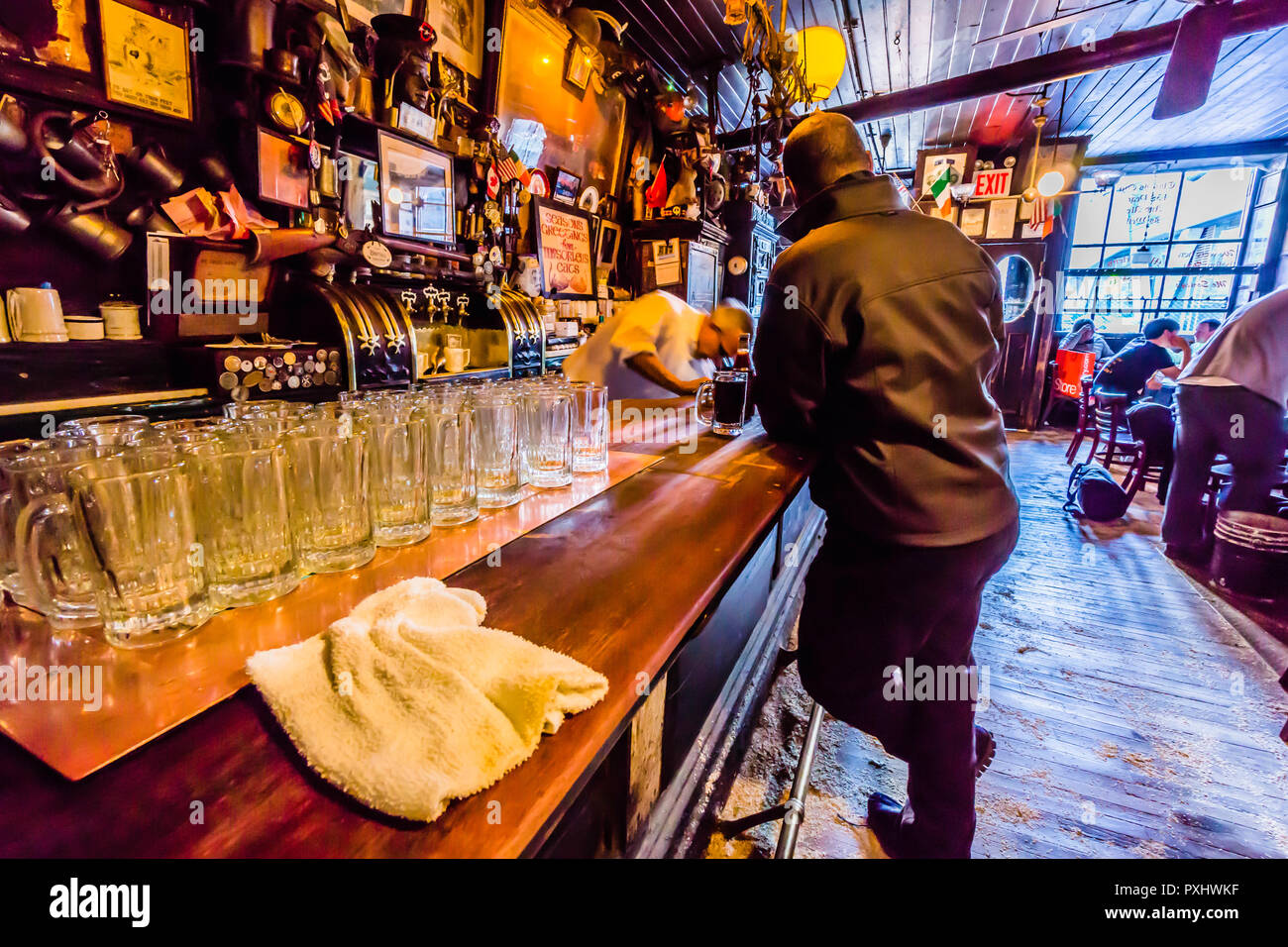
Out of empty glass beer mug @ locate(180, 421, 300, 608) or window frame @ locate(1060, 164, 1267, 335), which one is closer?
empty glass beer mug @ locate(180, 421, 300, 608)

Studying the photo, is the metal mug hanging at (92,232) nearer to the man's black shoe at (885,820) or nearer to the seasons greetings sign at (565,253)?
the seasons greetings sign at (565,253)

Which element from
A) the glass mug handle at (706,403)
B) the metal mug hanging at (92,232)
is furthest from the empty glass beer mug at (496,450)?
the metal mug hanging at (92,232)

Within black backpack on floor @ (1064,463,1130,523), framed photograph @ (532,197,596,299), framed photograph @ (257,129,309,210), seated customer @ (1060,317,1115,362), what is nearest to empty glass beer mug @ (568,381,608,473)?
framed photograph @ (257,129,309,210)

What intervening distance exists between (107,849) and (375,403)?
0.81m

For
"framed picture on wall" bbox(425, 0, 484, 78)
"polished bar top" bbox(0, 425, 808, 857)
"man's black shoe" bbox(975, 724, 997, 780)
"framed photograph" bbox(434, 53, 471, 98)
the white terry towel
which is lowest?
"man's black shoe" bbox(975, 724, 997, 780)

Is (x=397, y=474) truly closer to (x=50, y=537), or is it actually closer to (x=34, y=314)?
(x=50, y=537)

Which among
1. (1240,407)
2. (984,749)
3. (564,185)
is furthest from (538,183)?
(1240,407)

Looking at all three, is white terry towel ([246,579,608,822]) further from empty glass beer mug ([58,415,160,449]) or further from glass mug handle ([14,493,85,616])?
empty glass beer mug ([58,415,160,449])

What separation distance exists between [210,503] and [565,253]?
13.3 ft

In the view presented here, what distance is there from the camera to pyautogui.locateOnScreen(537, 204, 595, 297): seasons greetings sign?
418 centimetres

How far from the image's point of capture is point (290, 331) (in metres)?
2.62

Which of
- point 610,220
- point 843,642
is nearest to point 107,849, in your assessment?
point 843,642

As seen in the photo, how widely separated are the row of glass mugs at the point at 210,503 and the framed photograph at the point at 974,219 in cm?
989
